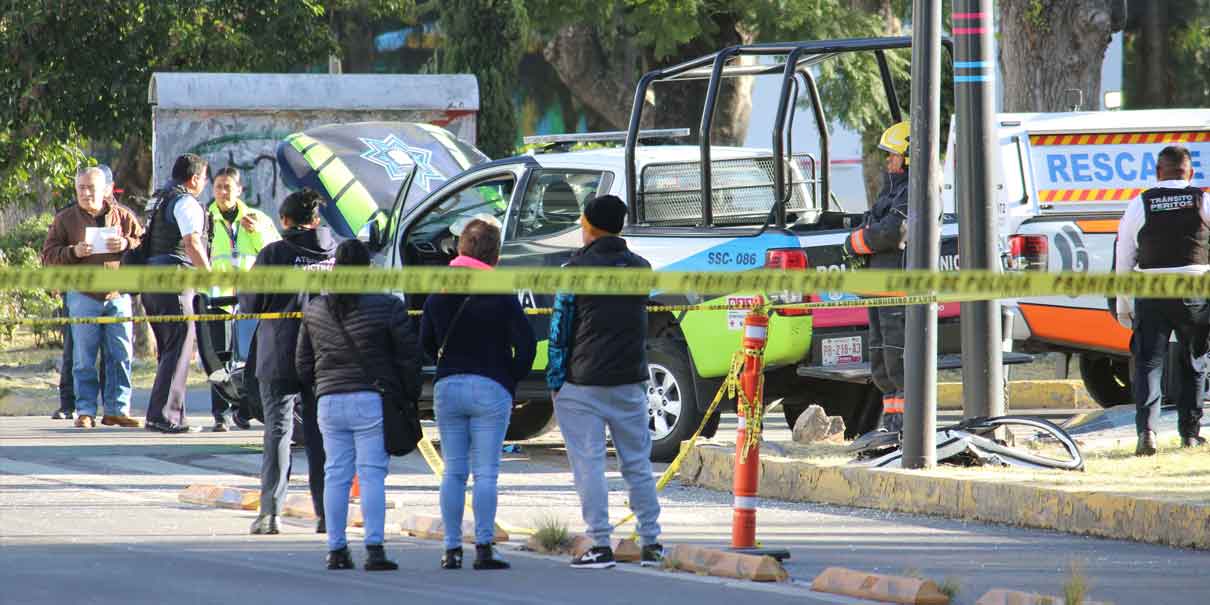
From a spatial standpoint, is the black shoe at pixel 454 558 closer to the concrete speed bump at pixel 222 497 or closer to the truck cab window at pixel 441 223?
the concrete speed bump at pixel 222 497

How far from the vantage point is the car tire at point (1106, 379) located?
15617mm

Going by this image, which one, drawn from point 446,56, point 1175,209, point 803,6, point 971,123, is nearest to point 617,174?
point 971,123

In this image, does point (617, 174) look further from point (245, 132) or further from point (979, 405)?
point (245, 132)

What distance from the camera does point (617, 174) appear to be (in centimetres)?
1290

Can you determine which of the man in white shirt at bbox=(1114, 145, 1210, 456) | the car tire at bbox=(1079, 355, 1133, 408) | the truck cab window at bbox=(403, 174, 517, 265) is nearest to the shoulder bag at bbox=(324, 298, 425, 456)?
the man in white shirt at bbox=(1114, 145, 1210, 456)

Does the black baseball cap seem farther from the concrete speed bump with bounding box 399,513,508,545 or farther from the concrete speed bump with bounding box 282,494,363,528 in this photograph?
the concrete speed bump with bounding box 282,494,363,528

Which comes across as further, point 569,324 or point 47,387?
point 47,387

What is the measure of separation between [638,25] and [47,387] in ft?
32.0

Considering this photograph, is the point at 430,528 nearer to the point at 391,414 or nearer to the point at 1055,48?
the point at 391,414

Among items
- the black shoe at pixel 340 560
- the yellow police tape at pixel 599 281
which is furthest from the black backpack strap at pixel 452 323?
the black shoe at pixel 340 560

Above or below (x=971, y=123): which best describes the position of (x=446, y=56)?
above

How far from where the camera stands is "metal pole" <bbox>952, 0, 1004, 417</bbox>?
10914 mm

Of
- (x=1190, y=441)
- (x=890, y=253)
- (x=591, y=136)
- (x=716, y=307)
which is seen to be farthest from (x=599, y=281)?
(x=591, y=136)

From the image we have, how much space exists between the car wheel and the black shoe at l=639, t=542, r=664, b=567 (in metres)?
3.72
